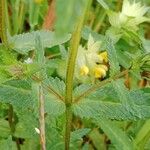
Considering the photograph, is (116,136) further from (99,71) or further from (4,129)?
(4,129)

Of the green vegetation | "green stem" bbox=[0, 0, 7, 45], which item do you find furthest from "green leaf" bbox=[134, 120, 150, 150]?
"green stem" bbox=[0, 0, 7, 45]

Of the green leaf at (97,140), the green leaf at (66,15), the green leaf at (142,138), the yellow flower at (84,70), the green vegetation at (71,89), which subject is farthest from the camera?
the green leaf at (97,140)

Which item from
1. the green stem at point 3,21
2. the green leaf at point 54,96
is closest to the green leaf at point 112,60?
the green leaf at point 54,96

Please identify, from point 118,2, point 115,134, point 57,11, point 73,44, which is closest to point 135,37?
point 115,134

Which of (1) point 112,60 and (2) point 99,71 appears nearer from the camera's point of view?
(1) point 112,60

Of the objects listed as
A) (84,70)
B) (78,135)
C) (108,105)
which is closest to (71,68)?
(108,105)

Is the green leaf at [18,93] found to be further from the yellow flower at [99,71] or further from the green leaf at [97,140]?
the green leaf at [97,140]

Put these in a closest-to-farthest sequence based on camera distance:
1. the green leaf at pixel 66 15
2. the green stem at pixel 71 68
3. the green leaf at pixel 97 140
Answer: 1. the green leaf at pixel 66 15
2. the green stem at pixel 71 68
3. the green leaf at pixel 97 140

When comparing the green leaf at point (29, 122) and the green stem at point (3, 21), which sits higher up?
the green stem at point (3, 21)
